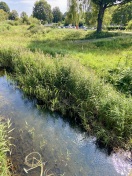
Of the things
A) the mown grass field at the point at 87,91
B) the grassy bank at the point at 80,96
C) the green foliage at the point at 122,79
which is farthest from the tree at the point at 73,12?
the green foliage at the point at 122,79

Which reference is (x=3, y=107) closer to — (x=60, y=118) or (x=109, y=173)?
(x=60, y=118)

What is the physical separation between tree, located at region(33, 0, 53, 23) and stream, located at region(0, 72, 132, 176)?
59.0 meters

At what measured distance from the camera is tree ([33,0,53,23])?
2318 inches

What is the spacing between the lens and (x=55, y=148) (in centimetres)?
390

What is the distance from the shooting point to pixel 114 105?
4.21 meters

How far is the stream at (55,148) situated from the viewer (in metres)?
3.37

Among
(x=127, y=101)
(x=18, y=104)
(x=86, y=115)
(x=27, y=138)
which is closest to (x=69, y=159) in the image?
(x=27, y=138)

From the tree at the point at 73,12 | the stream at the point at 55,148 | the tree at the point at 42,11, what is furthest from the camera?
the tree at the point at 42,11

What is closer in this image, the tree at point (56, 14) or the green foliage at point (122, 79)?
the green foliage at point (122, 79)

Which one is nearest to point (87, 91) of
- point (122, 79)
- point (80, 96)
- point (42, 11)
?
point (80, 96)

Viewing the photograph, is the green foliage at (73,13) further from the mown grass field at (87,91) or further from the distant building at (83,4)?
the mown grass field at (87,91)

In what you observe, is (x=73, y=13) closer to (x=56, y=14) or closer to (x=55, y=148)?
(x=55, y=148)

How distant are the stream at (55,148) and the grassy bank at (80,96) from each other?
344 mm

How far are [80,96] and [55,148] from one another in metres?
1.90
